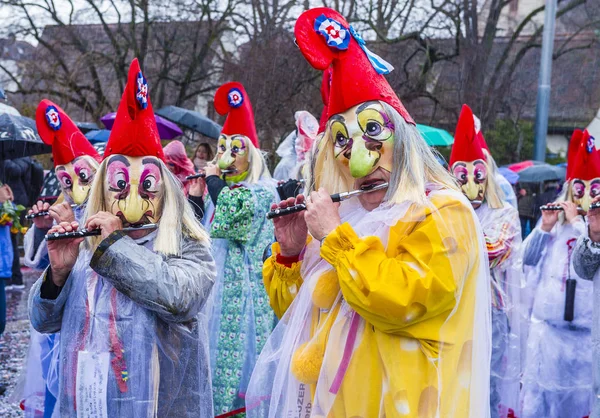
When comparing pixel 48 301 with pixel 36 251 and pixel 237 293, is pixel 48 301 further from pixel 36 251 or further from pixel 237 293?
pixel 237 293

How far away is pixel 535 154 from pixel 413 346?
442 inches

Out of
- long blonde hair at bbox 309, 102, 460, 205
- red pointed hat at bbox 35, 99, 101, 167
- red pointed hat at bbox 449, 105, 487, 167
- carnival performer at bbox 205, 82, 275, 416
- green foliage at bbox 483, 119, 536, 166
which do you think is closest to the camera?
long blonde hair at bbox 309, 102, 460, 205

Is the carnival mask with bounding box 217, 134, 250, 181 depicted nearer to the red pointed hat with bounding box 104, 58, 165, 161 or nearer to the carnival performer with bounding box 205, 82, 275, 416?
the carnival performer with bounding box 205, 82, 275, 416

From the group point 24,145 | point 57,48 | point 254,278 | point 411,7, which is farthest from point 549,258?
point 57,48

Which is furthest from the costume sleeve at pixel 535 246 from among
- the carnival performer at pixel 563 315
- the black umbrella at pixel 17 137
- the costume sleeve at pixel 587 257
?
the black umbrella at pixel 17 137

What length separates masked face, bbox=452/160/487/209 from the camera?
17.0 feet

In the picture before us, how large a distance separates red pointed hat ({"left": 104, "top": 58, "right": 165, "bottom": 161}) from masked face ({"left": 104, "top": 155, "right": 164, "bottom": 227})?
36 mm

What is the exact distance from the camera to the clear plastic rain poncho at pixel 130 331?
268 cm

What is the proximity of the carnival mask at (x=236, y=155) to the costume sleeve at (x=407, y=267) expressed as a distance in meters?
3.27

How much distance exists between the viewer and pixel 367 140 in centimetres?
238

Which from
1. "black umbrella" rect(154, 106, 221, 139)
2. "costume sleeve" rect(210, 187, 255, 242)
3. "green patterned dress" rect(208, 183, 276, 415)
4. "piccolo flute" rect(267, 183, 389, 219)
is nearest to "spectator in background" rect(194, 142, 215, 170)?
"black umbrella" rect(154, 106, 221, 139)

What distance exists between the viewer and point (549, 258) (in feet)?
18.5

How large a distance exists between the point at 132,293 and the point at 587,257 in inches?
90.2

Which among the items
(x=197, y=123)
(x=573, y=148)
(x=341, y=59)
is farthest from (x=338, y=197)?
(x=197, y=123)
